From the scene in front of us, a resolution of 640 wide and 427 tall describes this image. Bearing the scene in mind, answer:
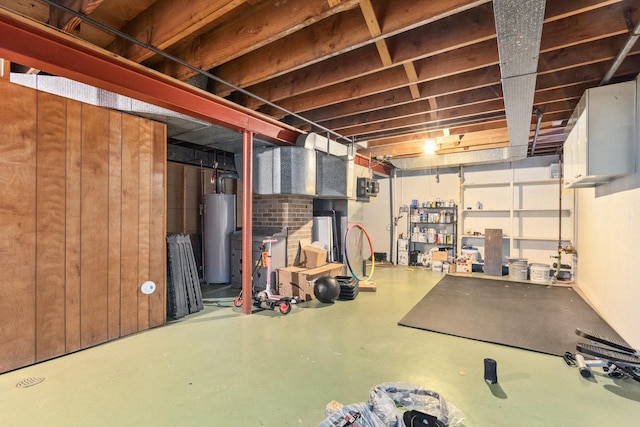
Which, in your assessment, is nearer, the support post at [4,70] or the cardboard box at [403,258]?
the support post at [4,70]

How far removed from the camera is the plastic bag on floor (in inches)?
67.2

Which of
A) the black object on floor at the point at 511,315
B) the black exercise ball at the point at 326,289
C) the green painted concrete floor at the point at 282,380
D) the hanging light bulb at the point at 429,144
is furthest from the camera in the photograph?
the hanging light bulb at the point at 429,144

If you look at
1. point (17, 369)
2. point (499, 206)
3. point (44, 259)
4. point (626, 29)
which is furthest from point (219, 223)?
point (499, 206)

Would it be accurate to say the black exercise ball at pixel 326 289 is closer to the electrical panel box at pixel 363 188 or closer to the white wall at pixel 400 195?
the electrical panel box at pixel 363 188

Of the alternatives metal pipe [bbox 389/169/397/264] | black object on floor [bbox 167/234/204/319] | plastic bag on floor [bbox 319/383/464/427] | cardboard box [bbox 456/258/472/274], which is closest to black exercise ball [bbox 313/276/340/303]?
black object on floor [bbox 167/234/204/319]

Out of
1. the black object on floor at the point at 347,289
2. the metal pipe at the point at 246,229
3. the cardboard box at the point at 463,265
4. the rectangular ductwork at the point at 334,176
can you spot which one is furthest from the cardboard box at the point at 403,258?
the metal pipe at the point at 246,229

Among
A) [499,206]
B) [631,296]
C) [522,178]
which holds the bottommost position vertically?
[631,296]

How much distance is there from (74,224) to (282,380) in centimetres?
235

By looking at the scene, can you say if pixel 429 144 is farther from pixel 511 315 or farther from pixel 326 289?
pixel 326 289

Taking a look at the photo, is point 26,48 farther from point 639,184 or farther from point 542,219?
point 542,219

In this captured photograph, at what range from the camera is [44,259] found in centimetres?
252

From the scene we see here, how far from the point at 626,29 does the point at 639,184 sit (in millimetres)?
1393

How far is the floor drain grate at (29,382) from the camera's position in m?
2.18

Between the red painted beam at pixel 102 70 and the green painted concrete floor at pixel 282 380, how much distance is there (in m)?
2.41
